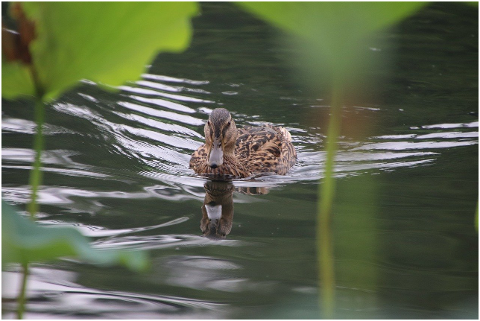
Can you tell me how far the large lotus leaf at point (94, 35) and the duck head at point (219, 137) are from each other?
4892 mm

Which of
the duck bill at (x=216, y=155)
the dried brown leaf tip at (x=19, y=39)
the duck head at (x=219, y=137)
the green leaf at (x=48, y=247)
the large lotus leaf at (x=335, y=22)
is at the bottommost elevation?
the green leaf at (x=48, y=247)

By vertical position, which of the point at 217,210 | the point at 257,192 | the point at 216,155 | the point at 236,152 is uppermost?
the point at 236,152

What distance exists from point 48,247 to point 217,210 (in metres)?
4.02

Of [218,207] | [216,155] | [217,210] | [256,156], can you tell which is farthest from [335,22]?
[256,156]

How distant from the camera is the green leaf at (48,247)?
798 millimetres

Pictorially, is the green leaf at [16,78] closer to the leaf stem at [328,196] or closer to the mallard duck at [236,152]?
the leaf stem at [328,196]

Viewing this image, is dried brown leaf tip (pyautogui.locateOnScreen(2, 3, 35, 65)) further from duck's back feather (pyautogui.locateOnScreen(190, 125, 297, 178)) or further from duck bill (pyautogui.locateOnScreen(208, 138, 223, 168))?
duck's back feather (pyautogui.locateOnScreen(190, 125, 297, 178))

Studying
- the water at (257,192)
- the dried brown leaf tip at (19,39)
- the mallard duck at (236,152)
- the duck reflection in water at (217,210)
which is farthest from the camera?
the mallard duck at (236,152)

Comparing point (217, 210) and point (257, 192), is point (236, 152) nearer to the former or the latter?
point (257, 192)

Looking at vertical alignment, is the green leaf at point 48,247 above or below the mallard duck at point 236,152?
below

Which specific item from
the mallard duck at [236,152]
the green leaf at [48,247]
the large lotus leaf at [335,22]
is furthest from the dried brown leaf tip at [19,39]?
the mallard duck at [236,152]

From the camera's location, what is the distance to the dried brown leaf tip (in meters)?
0.87

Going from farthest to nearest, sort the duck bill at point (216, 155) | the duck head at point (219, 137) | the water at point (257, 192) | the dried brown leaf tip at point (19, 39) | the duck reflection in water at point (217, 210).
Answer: the duck head at point (219, 137), the duck bill at point (216, 155), the duck reflection in water at point (217, 210), the water at point (257, 192), the dried brown leaf tip at point (19, 39)

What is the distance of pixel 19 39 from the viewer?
34.4 inches
